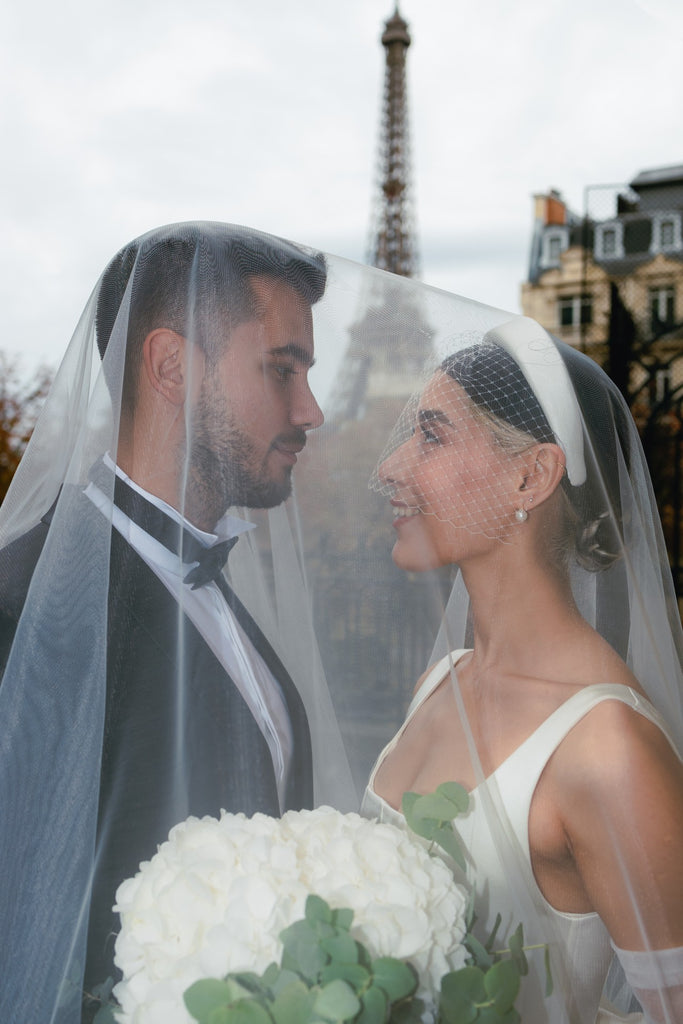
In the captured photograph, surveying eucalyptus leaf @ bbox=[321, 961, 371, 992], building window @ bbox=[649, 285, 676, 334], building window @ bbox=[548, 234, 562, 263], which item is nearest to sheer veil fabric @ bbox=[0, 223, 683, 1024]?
eucalyptus leaf @ bbox=[321, 961, 371, 992]

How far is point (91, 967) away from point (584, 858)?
736mm

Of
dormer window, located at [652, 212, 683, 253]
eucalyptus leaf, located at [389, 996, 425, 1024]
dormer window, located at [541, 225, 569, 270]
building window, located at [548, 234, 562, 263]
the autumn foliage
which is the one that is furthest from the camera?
building window, located at [548, 234, 562, 263]

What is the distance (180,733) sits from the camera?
128cm

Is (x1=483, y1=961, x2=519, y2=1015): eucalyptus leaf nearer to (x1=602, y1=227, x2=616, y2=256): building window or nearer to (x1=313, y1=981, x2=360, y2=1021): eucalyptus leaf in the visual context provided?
(x1=313, y1=981, x2=360, y2=1021): eucalyptus leaf

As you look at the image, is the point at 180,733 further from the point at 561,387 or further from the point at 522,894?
the point at 561,387

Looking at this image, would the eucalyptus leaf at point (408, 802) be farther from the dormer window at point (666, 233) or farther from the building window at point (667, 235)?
the building window at point (667, 235)

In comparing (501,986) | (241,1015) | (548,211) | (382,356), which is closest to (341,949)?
(241,1015)

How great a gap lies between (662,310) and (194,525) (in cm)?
1208

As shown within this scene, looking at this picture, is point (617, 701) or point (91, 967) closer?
point (91, 967)

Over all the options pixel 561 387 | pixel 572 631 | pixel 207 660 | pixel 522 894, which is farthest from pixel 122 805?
pixel 561 387

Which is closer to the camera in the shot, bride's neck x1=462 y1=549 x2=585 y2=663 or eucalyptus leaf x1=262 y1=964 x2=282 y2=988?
eucalyptus leaf x1=262 y1=964 x2=282 y2=988

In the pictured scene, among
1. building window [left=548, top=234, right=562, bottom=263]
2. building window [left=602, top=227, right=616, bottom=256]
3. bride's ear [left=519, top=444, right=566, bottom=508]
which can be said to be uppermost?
building window [left=548, top=234, right=562, bottom=263]

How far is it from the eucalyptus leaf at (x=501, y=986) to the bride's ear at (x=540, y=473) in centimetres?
68

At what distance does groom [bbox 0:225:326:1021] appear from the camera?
1.26 m
